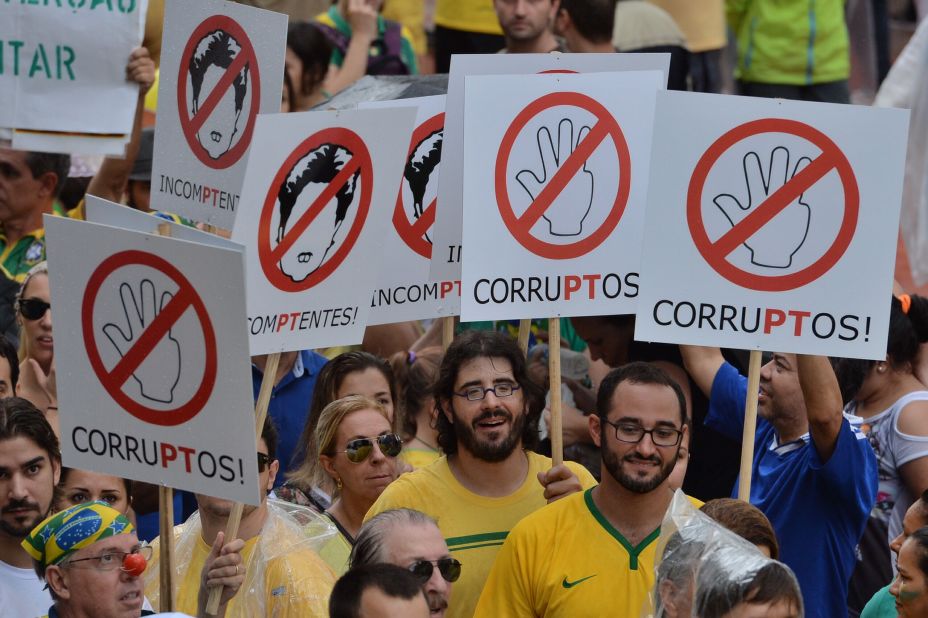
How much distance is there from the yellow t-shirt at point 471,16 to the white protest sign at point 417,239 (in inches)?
177

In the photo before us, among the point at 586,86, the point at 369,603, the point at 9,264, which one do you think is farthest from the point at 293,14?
the point at 369,603

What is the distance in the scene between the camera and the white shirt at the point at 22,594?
18.1 feet

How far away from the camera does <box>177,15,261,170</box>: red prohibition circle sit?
635 cm

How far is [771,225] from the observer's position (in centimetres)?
543

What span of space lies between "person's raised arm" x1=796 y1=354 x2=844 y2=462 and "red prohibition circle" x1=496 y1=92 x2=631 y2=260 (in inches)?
33.4

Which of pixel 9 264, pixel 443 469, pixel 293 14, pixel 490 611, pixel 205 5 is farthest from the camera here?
pixel 293 14

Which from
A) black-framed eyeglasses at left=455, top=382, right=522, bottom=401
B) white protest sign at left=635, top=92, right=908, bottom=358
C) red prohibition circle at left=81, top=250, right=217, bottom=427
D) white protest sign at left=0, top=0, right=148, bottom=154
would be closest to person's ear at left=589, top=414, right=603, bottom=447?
white protest sign at left=635, top=92, right=908, bottom=358

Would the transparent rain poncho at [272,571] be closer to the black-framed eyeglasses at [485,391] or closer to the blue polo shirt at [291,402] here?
the black-framed eyeglasses at [485,391]

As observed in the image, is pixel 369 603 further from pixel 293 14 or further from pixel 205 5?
pixel 293 14

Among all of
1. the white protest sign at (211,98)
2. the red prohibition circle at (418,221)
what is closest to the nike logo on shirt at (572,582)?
the red prohibition circle at (418,221)

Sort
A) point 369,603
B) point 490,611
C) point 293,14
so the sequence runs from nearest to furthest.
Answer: point 369,603 → point 490,611 → point 293,14

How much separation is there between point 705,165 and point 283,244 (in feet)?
4.50

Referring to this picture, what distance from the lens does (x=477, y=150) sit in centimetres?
585

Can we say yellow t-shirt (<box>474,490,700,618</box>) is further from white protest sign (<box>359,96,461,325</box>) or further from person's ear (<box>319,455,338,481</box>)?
white protest sign (<box>359,96,461,325</box>)
